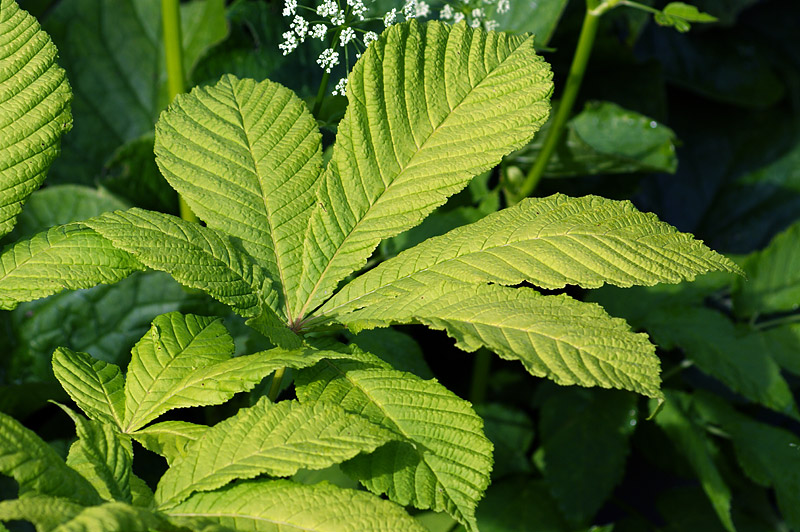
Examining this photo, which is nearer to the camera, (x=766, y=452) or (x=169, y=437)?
(x=169, y=437)

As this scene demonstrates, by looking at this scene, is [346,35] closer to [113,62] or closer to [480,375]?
[480,375]

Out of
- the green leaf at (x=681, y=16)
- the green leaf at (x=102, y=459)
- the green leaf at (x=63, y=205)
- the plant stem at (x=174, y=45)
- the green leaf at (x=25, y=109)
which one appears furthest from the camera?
the green leaf at (x=63, y=205)

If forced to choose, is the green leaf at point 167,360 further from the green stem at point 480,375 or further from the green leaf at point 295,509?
the green stem at point 480,375

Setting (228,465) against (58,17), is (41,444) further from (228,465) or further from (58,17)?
(58,17)

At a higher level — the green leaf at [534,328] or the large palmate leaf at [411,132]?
the large palmate leaf at [411,132]

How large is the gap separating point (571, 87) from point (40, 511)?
916mm

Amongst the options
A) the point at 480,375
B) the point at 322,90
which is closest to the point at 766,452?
the point at 480,375

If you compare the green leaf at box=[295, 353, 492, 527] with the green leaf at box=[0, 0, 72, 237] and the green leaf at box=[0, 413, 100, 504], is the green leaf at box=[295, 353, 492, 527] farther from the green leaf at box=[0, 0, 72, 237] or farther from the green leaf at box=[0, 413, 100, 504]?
the green leaf at box=[0, 0, 72, 237]

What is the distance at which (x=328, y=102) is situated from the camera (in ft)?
3.00

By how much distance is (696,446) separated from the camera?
1081 millimetres

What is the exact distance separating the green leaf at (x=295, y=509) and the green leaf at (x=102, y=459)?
39 millimetres

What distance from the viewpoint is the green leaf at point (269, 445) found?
498mm

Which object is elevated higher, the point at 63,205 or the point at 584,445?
the point at 63,205

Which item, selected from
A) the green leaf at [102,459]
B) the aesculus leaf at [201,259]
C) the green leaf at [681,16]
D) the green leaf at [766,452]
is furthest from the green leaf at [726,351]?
the green leaf at [102,459]
